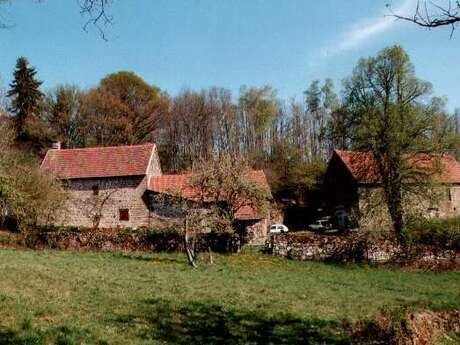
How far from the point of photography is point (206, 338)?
8461 mm

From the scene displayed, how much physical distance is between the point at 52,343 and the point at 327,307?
7833mm

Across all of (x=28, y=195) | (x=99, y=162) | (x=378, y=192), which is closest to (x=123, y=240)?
(x=28, y=195)

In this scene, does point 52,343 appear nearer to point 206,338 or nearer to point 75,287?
point 206,338

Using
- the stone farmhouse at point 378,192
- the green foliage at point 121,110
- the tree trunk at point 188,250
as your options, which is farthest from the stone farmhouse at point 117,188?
the tree trunk at point 188,250

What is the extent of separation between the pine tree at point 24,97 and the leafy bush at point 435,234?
4113cm

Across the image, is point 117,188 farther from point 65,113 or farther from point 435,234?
point 435,234

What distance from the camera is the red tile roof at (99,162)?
38750 mm

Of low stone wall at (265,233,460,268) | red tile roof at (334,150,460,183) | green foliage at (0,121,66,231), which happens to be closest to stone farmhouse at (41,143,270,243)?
green foliage at (0,121,66,231)

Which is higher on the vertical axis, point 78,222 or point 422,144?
point 422,144

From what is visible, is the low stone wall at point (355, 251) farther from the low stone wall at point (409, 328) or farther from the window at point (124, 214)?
the low stone wall at point (409, 328)

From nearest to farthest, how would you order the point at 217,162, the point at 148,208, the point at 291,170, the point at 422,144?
1. the point at 217,162
2. the point at 422,144
3. the point at 148,208
4. the point at 291,170

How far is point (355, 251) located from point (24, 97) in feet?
137

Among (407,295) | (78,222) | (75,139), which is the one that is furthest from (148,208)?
(407,295)

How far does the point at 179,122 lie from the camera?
5762 centimetres
